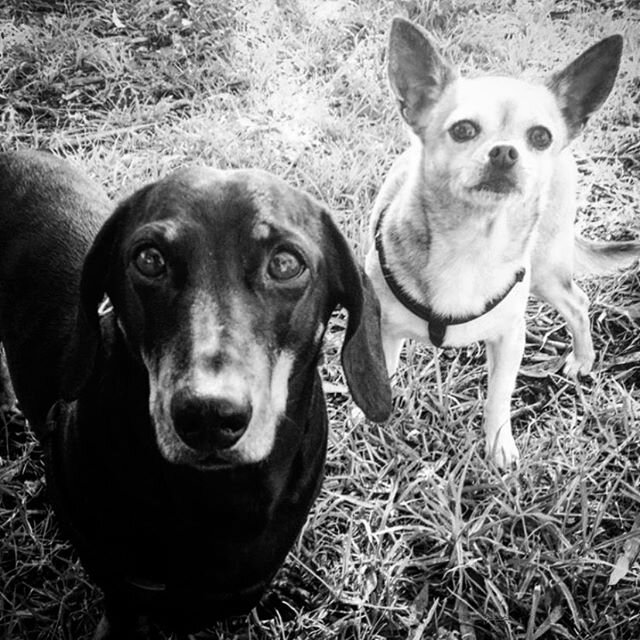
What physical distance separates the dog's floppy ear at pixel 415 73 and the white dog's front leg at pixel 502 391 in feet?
2.72

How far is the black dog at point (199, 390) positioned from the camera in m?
1.46

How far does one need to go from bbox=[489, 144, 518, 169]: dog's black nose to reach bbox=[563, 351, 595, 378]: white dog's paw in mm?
1059

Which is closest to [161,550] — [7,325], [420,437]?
[7,325]

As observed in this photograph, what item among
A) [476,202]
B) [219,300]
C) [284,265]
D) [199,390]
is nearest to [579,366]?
[476,202]

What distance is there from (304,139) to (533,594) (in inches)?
101

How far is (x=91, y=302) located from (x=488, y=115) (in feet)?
4.83

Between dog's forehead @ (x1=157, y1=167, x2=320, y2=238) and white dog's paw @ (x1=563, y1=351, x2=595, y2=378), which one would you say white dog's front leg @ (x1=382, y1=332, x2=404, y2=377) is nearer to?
white dog's paw @ (x1=563, y1=351, x2=595, y2=378)

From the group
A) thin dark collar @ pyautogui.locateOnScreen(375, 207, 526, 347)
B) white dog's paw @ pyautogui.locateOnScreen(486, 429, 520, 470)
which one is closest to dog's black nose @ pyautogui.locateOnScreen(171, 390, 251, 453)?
thin dark collar @ pyautogui.locateOnScreen(375, 207, 526, 347)

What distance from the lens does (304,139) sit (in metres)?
3.82

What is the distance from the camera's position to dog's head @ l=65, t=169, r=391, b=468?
1.41 meters

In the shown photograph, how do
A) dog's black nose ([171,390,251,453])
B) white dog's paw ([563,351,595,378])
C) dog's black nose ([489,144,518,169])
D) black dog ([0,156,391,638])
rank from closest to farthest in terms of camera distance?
dog's black nose ([171,390,251,453])
black dog ([0,156,391,638])
dog's black nose ([489,144,518,169])
white dog's paw ([563,351,595,378])

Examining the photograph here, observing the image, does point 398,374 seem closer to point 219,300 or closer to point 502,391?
point 502,391

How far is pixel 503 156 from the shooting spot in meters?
2.23

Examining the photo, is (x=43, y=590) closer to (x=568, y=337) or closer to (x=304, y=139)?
(x=568, y=337)
